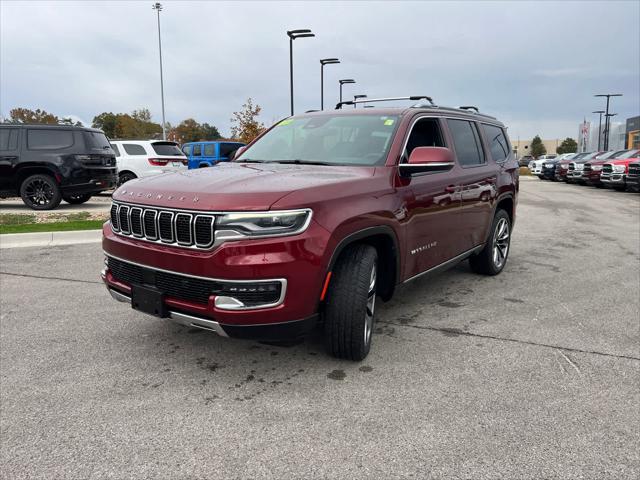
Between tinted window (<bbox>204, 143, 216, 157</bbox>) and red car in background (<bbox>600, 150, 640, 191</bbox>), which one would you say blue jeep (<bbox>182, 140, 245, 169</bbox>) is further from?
red car in background (<bbox>600, 150, 640, 191</bbox>)

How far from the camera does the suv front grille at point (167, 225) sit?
9.68 ft

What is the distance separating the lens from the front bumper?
2883 mm

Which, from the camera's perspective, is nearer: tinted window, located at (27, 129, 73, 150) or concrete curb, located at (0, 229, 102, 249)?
concrete curb, located at (0, 229, 102, 249)

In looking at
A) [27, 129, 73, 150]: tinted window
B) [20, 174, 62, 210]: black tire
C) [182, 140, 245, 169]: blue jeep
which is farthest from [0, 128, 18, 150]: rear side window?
[182, 140, 245, 169]: blue jeep

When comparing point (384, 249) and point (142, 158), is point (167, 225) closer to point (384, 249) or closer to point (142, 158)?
point (384, 249)

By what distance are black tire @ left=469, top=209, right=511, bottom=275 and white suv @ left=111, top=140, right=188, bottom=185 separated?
11.2m

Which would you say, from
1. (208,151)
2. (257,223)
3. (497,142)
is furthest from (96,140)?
(257,223)

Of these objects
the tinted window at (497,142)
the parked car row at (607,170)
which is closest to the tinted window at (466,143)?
the tinted window at (497,142)

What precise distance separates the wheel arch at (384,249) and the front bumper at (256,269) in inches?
11.1

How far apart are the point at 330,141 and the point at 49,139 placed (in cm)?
949

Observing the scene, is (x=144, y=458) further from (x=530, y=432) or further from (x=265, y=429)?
(x=530, y=432)

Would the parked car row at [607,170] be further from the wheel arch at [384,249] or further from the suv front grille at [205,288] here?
the suv front grille at [205,288]

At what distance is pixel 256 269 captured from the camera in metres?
2.88

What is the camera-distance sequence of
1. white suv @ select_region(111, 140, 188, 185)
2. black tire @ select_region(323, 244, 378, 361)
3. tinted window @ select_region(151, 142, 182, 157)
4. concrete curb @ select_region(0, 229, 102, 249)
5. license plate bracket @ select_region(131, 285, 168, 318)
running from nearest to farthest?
license plate bracket @ select_region(131, 285, 168, 318), black tire @ select_region(323, 244, 378, 361), concrete curb @ select_region(0, 229, 102, 249), white suv @ select_region(111, 140, 188, 185), tinted window @ select_region(151, 142, 182, 157)
